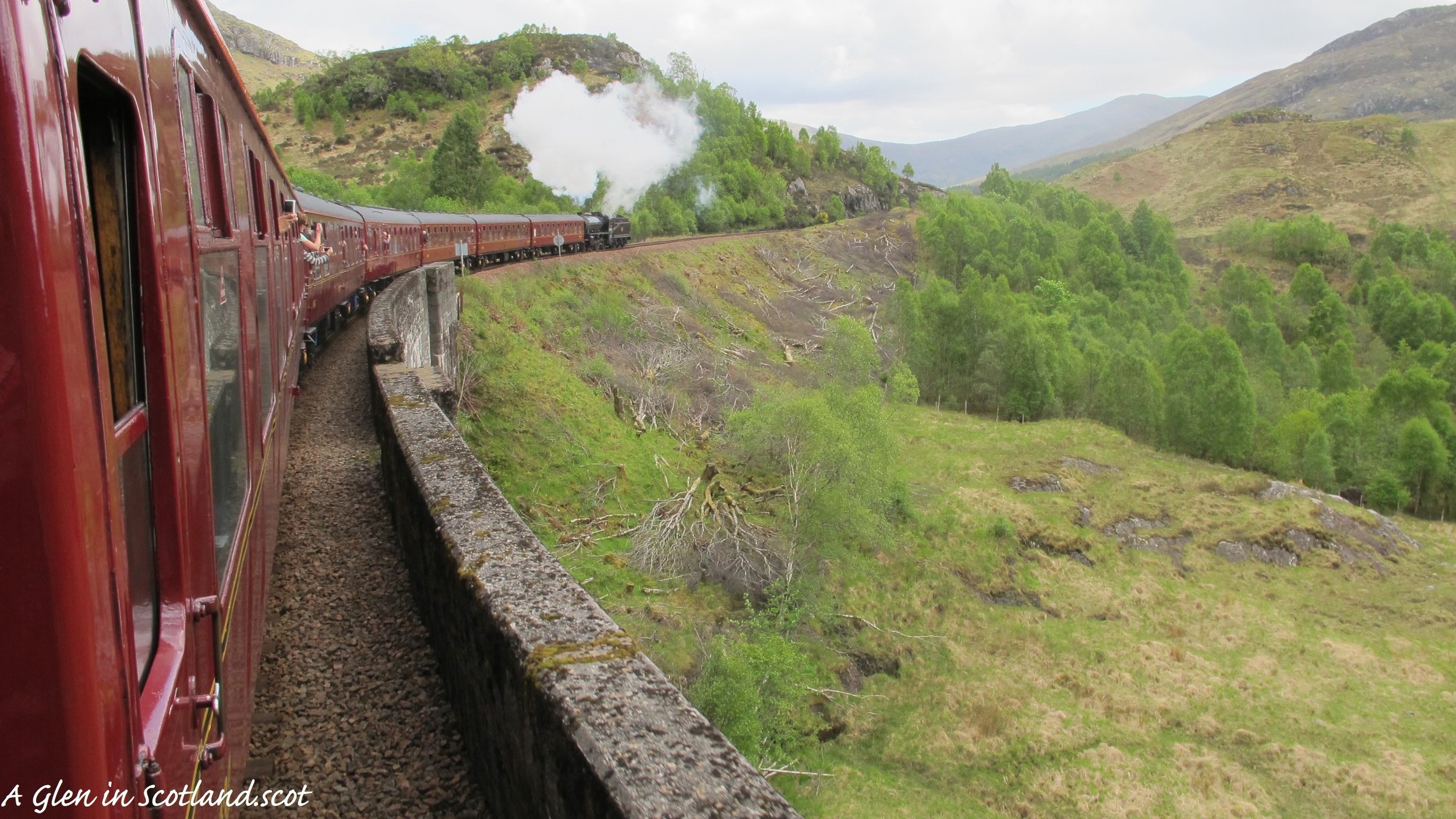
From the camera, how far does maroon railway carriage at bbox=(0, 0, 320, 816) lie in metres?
1.22

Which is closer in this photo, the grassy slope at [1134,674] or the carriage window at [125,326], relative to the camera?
the carriage window at [125,326]

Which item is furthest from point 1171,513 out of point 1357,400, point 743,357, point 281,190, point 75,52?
point 75,52

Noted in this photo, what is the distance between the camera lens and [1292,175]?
12219cm

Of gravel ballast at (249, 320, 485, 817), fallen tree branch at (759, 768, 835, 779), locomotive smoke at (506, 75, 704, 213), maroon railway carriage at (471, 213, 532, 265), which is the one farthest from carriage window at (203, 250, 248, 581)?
locomotive smoke at (506, 75, 704, 213)

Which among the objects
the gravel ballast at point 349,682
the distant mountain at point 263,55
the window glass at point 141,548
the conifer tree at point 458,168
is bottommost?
the gravel ballast at point 349,682

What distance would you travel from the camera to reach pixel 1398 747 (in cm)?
1808

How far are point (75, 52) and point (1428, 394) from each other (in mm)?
53677

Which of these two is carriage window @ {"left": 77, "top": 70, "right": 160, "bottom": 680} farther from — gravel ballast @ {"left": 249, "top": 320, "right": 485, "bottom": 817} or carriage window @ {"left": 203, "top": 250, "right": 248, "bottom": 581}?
gravel ballast @ {"left": 249, "top": 320, "right": 485, "bottom": 817}

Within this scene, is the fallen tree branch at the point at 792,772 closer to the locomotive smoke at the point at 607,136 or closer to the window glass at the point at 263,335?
the window glass at the point at 263,335

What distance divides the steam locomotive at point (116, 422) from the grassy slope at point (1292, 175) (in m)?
127

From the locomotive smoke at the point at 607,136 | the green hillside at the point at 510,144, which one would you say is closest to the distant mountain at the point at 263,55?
the green hillside at the point at 510,144

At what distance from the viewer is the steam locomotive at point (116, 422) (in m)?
1.22

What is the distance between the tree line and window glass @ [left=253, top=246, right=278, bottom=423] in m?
38.2

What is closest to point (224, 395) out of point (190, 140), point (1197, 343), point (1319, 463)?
point (190, 140)
